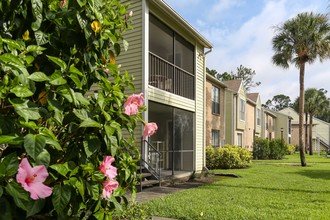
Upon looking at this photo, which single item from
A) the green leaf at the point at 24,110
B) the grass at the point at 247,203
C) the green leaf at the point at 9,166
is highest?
the green leaf at the point at 24,110

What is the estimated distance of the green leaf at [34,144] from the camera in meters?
1.44

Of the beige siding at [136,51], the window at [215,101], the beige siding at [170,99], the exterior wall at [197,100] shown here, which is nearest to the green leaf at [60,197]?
the beige siding at [136,51]

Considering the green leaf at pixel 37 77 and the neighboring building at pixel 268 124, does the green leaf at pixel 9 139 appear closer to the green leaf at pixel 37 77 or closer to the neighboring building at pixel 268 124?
the green leaf at pixel 37 77

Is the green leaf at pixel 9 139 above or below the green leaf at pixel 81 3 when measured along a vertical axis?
below

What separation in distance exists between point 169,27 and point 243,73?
62536 mm

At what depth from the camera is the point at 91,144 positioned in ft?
5.93

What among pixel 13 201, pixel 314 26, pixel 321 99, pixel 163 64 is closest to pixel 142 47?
pixel 163 64

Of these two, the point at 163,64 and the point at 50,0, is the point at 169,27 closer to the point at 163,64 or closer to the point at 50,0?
the point at 163,64

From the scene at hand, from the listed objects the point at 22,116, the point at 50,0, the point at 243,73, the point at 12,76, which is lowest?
the point at 22,116

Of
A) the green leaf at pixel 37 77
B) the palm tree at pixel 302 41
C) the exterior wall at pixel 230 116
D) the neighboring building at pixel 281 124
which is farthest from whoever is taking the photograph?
the neighboring building at pixel 281 124

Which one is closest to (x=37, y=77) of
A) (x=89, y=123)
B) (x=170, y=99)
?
(x=89, y=123)

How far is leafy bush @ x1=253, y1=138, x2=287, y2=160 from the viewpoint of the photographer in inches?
1314

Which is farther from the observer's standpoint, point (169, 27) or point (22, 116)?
point (169, 27)

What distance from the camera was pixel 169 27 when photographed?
13367 mm
